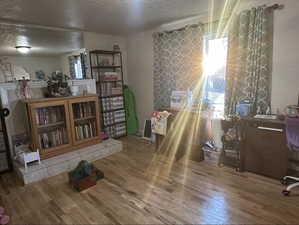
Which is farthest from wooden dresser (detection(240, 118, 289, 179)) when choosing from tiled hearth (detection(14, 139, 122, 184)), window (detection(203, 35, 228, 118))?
tiled hearth (detection(14, 139, 122, 184))

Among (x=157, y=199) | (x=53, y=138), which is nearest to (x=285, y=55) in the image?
(x=157, y=199)

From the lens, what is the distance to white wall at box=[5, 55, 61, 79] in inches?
162

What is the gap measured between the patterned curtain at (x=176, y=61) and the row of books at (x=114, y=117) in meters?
0.80

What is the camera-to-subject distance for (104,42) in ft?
13.1

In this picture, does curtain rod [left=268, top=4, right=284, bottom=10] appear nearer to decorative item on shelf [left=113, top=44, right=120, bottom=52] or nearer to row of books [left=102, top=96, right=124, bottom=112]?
decorative item on shelf [left=113, top=44, right=120, bottom=52]

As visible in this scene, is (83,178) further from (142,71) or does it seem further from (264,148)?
(142,71)

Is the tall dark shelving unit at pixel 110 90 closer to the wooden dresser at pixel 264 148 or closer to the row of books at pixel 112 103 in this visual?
the row of books at pixel 112 103

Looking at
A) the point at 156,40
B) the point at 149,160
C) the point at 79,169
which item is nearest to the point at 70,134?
Result: the point at 79,169

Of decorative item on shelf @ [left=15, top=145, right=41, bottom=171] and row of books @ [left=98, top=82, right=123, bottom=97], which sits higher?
row of books @ [left=98, top=82, right=123, bottom=97]

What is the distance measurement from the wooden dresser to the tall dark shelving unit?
8.16 feet

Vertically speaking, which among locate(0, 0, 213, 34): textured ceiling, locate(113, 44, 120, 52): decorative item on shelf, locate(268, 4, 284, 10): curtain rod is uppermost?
locate(0, 0, 213, 34): textured ceiling

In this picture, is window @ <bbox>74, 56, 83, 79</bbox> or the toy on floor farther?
window @ <bbox>74, 56, 83, 79</bbox>

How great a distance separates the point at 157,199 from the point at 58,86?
218cm

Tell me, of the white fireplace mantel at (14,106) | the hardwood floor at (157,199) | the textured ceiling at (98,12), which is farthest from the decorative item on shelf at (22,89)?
the hardwood floor at (157,199)
